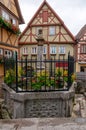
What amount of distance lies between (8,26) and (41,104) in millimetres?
7706

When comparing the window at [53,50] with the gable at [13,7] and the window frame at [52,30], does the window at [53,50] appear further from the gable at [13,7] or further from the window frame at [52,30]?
the gable at [13,7]

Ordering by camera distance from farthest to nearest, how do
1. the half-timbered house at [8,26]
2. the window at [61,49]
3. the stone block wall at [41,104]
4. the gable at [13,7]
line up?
the window at [61,49] < the gable at [13,7] < the half-timbered house at [8,26] < the stone block wall at [41,104]

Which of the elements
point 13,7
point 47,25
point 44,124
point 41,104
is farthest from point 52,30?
point 44,124

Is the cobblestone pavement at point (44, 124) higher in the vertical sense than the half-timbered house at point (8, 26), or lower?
lower

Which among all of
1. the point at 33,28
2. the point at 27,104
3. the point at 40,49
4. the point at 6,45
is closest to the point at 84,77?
the point at 40,49

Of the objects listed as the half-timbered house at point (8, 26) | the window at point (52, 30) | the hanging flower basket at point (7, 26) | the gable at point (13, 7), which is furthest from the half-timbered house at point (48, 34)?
the hanging flower basket at point (7, 26)

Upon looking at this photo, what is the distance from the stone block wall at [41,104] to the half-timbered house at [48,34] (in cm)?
1535

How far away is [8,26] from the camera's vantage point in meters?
11.1

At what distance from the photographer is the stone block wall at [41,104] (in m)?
4.75

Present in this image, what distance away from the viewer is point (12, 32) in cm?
1252

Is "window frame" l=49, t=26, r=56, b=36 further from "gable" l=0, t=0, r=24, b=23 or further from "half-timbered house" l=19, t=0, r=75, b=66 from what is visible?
"gable" l=0, t=0, r=24, b=23

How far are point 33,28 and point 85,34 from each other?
678 centimetres

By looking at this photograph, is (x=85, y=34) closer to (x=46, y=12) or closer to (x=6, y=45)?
(x=46, y=12)

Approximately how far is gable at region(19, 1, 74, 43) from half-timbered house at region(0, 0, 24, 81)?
6651 millimetres
